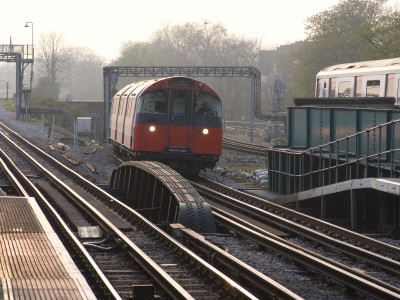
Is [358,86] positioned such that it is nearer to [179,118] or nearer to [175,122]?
[179,118]

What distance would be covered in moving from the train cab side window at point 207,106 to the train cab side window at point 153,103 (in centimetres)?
104

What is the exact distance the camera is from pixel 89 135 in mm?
53938

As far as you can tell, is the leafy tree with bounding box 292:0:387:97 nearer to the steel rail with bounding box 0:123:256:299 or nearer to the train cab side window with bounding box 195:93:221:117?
the train cab side window with bounding box 195:93:221:117

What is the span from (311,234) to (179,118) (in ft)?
33.9

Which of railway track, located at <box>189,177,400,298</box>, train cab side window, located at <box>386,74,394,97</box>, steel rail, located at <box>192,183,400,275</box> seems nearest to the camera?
railway track, located at <box>189,177,400,298</box>

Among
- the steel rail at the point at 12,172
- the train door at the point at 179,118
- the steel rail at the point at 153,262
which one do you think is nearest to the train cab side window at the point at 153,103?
the train door at the point at 179,118

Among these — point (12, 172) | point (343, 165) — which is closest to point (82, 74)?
point (12, 172)

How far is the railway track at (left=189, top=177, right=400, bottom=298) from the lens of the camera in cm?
893

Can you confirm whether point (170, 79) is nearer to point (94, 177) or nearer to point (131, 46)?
point (94, 177)

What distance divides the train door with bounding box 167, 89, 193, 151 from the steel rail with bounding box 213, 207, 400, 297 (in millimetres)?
8089

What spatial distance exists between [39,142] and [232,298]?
30.8m

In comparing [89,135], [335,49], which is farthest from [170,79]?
[335,49]

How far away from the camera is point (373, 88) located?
23500 millimetres

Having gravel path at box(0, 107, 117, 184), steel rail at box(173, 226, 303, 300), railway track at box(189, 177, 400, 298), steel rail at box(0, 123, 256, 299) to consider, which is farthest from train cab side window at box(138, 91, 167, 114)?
steel rail at box(173, 226, 303, 300)
